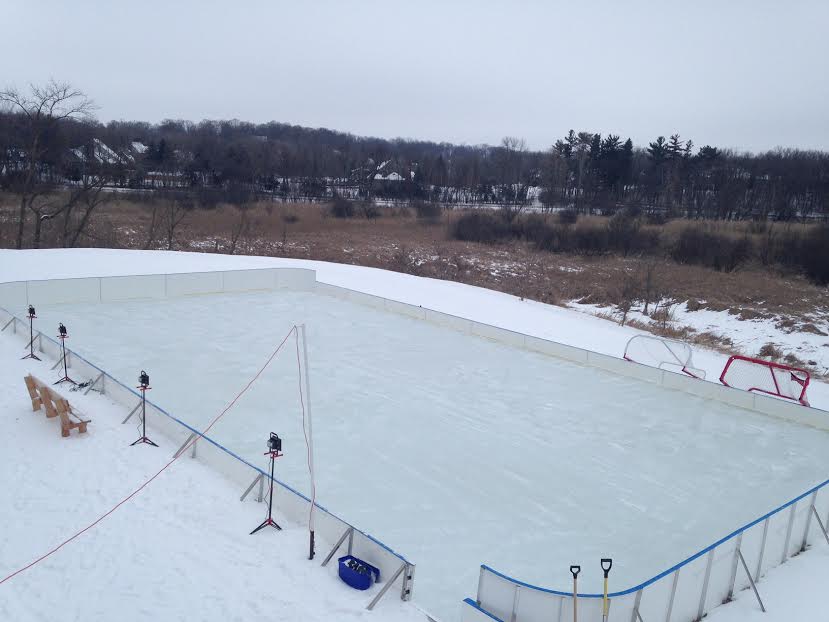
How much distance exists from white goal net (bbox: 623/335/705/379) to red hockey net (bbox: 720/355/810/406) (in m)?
0.50

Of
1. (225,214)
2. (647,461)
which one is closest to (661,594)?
(647,461)

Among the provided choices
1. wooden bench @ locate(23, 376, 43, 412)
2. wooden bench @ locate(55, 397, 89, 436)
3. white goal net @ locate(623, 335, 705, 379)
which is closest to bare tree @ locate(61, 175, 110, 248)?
wooden bench @ locate(23, 376, 43, 412)

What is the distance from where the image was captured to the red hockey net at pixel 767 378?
378 inches

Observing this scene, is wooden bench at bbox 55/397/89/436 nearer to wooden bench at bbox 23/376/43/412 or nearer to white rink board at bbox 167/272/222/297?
wooden bench at bbox 23/376/43/412

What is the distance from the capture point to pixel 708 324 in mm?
19766

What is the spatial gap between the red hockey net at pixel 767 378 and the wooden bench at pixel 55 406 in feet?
29.3

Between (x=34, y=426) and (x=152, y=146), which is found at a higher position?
(x=152, y=146)

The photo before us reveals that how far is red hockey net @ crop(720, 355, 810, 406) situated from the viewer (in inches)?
378

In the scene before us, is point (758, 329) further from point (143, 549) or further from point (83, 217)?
point (83, 217)

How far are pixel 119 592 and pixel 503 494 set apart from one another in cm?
358

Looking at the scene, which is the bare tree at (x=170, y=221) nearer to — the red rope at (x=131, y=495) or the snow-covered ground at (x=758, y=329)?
the snow-covered ground at (x=758, y=329)

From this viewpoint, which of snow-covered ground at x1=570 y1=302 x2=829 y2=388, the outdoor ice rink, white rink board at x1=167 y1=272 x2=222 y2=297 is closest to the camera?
the outdoor ice rink

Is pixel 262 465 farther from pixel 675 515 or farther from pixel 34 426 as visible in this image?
pixel 675 515

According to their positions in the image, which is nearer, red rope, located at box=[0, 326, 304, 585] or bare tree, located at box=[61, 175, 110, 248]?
red rope, located at box=[0, 326, 304, 585]
